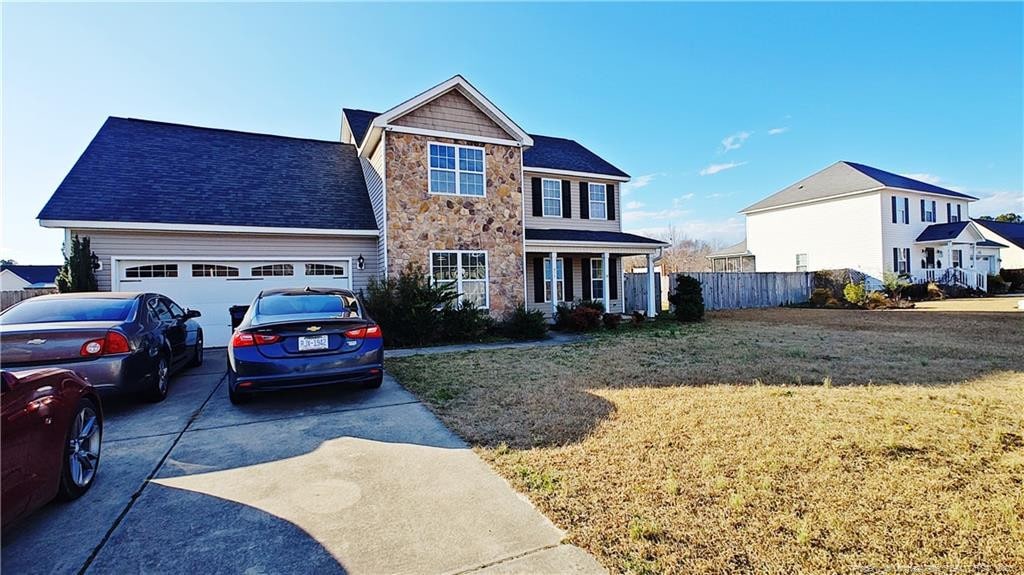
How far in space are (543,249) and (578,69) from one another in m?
5.73

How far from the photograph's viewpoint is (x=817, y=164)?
33406 millimetres

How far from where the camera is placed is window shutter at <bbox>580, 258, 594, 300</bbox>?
17.1 meters

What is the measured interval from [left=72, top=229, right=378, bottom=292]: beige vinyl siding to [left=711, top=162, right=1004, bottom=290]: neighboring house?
29.6m

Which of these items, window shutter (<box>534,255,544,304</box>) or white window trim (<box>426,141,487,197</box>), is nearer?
white window trim (<box>426,141,487,197</box>)

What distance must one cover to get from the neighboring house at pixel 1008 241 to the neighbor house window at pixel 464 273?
42019mm

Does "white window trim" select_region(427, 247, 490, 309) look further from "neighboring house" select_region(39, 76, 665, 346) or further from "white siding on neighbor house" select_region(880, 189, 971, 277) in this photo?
"white siding on neighbor house" select_region(880, 189, 971, 277)

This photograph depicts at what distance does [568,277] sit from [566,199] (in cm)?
294

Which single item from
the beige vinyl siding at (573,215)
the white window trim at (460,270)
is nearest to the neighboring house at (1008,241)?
the beige vinyl siding at (573,215)

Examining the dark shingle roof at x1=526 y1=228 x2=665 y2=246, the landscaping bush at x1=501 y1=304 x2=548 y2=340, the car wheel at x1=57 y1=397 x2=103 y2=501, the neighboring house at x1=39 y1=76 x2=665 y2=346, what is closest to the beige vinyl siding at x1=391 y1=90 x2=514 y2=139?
the neighboring house at x1=39 y1=76 x2=665 y2=346

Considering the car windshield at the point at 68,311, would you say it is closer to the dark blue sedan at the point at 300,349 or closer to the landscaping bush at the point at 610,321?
the dark blue sedan at the point at 300,349

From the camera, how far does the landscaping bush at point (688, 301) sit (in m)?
15.6

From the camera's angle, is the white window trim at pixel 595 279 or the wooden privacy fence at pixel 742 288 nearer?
the white window trim at pixel 595 279

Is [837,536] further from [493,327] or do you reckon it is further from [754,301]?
[754,301]

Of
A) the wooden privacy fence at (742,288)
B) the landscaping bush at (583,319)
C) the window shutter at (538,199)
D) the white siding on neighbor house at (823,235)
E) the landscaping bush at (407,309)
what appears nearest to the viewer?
the landscaping bush at (407,309)
